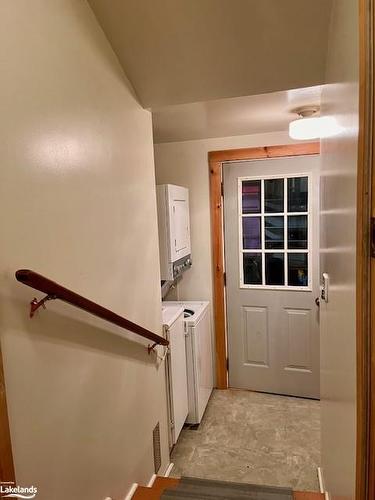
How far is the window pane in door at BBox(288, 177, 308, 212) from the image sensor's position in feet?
10.1

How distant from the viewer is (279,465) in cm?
245

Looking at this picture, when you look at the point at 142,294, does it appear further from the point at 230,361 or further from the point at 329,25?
the point at 230,361

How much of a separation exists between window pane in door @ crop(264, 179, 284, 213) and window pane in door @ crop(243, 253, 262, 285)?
0.45 metres

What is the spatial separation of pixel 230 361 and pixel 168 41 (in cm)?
285

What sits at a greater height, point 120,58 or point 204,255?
point 120,58

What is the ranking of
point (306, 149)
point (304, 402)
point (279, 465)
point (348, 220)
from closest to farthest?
1. point (348, 220)
2. point (279, 465)
3. point (306, 149)
4. point (304, 402)

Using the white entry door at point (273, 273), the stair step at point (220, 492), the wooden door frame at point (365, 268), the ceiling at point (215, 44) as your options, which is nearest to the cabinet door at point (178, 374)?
the stair step at point (220, 492)

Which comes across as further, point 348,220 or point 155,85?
point 155,85

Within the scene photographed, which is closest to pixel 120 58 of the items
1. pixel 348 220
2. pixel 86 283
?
pixel 86 283

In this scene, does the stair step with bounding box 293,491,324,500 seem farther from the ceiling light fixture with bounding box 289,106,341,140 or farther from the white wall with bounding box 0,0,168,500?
the ceiling light fixture with bounding box 289,106,341,140

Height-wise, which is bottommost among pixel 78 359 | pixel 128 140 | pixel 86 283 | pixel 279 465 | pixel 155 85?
pixel 279 465

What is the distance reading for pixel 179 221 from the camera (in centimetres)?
289

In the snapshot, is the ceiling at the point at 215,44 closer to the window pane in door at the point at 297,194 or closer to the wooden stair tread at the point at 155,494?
the window pane in door at the point at 297,194

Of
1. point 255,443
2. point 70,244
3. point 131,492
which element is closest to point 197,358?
point 255,443
